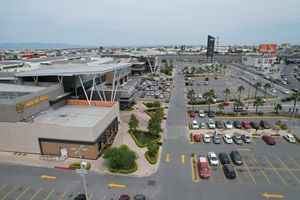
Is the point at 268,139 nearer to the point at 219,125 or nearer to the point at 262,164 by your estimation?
the point at 262,164

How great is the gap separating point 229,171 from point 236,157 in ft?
16.8

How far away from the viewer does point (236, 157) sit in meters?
34.3

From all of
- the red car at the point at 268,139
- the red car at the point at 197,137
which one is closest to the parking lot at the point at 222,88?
the red car at the point at 268,139

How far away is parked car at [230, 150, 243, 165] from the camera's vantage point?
33.5 metres

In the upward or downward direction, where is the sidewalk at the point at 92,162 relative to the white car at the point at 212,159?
downward

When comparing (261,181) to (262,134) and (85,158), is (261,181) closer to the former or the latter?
(262,134)

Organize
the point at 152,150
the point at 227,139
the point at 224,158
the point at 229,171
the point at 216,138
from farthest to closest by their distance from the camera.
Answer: the point at 216,138 < the point at 227,139 < the point at 152,150 < the point at 224,158 < the point at 229,171

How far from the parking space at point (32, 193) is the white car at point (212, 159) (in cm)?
1979

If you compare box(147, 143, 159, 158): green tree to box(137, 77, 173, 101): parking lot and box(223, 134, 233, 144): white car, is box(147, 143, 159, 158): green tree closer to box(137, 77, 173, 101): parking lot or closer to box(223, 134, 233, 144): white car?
box(223, 134, 233, 144): white car

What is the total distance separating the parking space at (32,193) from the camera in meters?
26.3

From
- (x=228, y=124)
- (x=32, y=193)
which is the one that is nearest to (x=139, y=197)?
(x=32, y=193)

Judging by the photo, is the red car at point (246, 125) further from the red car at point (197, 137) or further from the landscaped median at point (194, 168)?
the landscaped median at point (194, 168)

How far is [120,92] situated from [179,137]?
82.3ft

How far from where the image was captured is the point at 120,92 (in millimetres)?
60344
